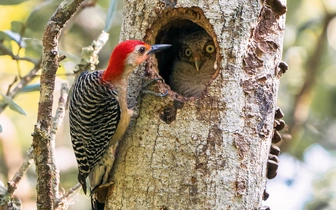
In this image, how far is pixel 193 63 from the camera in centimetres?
429

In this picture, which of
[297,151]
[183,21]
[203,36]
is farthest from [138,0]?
[297,151]

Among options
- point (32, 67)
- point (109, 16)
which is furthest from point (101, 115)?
point (32, 67)

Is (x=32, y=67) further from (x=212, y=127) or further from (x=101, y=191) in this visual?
(x=212, y=127)

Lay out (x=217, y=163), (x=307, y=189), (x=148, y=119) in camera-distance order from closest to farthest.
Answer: (x=217, y=163) → (x=148, y=119) → (x=307, y=189)

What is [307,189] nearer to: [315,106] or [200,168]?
[315,106]

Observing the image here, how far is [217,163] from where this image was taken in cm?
302

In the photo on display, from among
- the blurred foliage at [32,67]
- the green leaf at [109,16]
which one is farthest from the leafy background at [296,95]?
the green leaf at [109,16]

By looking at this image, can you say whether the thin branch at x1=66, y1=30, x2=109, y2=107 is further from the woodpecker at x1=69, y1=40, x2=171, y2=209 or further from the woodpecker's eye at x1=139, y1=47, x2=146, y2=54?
the woodpecker's eye at x1=139, y1=47, x2=146, y2=54

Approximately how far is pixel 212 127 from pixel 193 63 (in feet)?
4.22

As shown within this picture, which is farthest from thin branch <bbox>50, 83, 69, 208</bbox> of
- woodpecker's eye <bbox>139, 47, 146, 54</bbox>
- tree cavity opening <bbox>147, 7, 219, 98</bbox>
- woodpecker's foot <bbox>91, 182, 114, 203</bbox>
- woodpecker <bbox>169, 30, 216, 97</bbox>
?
woodpecker <bbox>169, 30, 216, 97</bbox>

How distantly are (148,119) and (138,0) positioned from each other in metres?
0.73

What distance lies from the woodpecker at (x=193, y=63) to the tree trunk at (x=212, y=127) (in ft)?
2.29

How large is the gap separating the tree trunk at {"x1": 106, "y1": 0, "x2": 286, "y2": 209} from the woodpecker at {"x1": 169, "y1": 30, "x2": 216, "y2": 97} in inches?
27.4

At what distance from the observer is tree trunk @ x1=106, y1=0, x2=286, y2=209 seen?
3.02m
